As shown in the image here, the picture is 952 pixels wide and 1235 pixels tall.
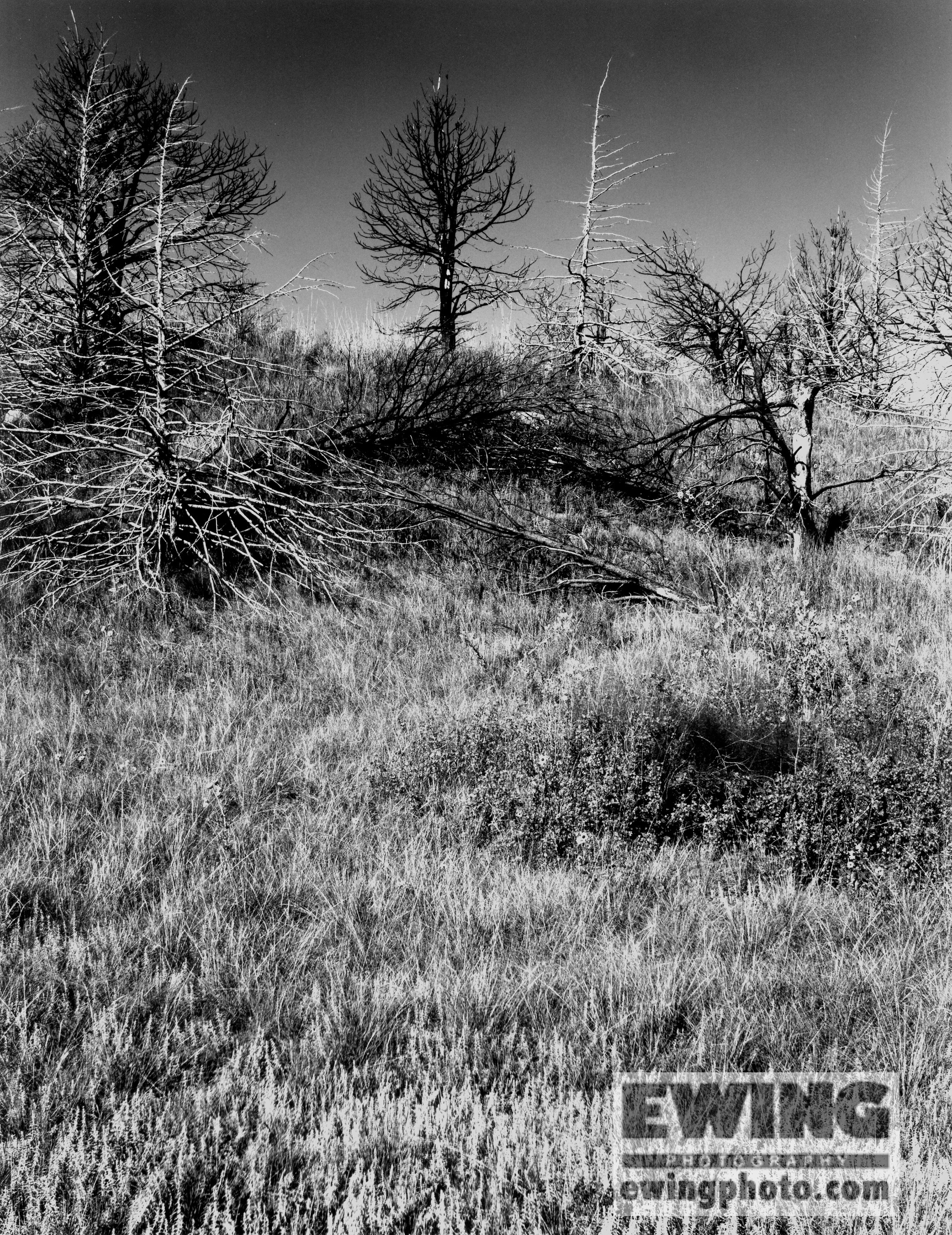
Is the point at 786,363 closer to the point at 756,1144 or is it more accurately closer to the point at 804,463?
the point at 804,463

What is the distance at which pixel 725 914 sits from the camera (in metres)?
3.12

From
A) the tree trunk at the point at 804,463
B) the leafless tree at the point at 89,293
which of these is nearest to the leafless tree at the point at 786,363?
the tree trunk at the point at 804,463

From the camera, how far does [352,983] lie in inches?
104

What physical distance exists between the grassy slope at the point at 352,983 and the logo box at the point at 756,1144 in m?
0.07

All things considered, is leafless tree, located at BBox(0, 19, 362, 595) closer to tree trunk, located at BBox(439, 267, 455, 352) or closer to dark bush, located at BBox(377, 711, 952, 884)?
dark bush, located at BBox(377, 711, 952, 884)

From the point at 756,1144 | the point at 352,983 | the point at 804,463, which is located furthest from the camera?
the point at 804,463

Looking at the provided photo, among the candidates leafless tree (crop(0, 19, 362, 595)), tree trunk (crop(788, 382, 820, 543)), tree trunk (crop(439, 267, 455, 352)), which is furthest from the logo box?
tree trunk (crop(439, 267, 455, 352))

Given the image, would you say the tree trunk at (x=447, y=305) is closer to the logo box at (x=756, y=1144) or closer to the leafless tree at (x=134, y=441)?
the leafless tree at (x=134, y=441)

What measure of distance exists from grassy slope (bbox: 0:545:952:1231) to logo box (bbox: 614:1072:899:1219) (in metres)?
0.07

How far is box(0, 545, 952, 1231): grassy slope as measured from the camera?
196 cm

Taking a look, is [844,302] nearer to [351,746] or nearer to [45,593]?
[351,746]

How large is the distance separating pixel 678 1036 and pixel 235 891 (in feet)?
5.80

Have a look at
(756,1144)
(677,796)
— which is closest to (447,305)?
(677,796)

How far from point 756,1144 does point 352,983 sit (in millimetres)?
1310
